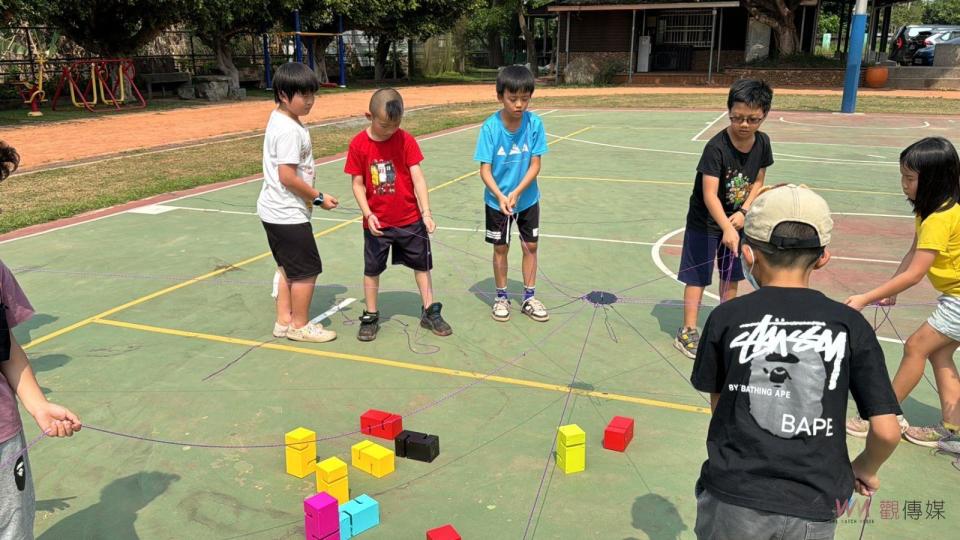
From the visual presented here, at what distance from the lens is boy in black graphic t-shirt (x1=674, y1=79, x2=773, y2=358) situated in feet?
14.5

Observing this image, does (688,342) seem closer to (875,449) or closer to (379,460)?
(379,460)

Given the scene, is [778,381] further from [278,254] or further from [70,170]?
[70,170]

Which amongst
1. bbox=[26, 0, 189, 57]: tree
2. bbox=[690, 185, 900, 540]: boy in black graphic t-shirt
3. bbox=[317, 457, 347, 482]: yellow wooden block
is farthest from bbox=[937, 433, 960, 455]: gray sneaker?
bbox=[26, 0, 189, 57]: tree

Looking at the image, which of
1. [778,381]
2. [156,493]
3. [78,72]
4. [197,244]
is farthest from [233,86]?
[778,381]

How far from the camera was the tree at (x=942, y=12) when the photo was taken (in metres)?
76.4

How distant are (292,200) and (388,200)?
0.68 meters

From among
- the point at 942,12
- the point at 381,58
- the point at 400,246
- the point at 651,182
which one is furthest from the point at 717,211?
the point at 942,12

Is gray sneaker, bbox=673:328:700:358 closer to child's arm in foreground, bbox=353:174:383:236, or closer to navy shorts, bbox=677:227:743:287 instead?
navy shorts, bbox=677:227:743:287

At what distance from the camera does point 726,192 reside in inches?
189

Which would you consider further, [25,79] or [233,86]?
[233,86]

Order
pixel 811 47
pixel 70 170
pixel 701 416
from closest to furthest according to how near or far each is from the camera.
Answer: pixel 701 416, pixel 70 170, pixel 811 47

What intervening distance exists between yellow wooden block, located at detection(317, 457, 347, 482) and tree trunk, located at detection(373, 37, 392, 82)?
38.0 meters

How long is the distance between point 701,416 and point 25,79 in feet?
91.4

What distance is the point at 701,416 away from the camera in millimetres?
4293
